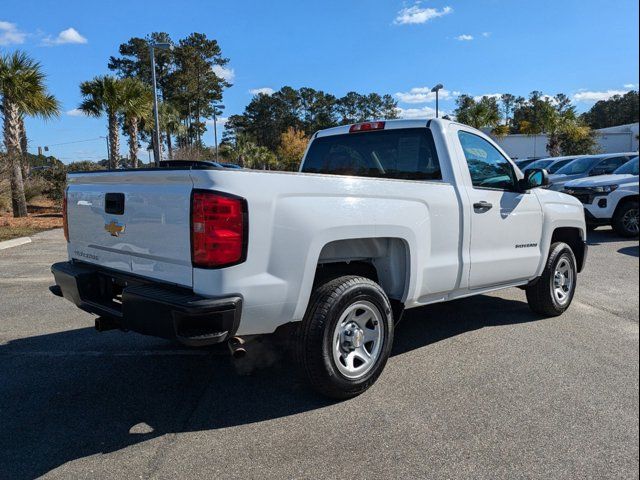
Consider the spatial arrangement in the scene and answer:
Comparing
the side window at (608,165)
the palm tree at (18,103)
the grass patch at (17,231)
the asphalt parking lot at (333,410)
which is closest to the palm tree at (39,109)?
the palm tree at (18,103)

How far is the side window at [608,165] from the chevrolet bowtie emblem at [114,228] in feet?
46.5

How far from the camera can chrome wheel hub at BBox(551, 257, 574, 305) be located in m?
5.52

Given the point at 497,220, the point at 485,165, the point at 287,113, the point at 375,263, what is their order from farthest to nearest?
the point at 287,113 → the point at 485,165 → the point at 497,220 → the point at 375,263

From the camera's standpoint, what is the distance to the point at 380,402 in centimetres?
359

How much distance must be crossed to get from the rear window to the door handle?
1.31 ft

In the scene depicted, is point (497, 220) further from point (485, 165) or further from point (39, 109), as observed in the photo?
point (39, 109)

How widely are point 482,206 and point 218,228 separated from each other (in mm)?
2528

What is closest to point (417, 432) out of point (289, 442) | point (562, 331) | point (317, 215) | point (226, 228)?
point (289, 442)

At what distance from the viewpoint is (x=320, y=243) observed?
3.27 metres

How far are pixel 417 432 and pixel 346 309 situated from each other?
2.97ft

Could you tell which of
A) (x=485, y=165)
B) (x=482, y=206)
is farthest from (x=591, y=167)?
(x=482, y=206)

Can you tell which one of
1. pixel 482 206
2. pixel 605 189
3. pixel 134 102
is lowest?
pixel 605 189

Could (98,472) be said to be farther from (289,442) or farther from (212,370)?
(212,370)

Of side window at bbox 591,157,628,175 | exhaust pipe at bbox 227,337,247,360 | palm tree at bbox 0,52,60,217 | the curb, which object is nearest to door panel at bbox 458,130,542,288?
exhaust pipe at bbox 227,337,247,360
